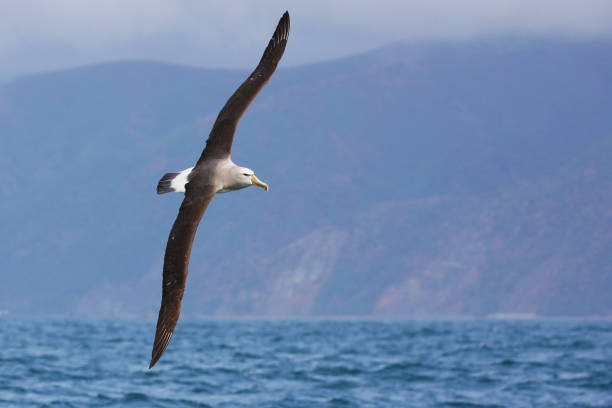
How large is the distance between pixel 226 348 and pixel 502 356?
18.0 m

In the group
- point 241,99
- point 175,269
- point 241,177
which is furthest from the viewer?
point 241,99

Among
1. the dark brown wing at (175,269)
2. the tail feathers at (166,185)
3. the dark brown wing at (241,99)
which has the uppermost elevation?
the dark brown wing at (241,99)

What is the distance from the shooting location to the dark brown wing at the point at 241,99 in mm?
18328

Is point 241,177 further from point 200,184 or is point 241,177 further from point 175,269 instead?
point 175,269


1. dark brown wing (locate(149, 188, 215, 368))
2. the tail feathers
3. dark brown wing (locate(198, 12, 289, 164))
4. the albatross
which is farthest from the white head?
the tail feathers

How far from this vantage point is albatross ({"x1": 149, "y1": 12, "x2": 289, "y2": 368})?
16.6 metres

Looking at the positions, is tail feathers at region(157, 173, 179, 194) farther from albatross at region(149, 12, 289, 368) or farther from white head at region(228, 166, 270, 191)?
white head at region(228, 166, 270, 191)

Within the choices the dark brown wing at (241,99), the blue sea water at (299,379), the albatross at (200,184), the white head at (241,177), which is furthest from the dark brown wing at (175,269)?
the blue sea water at (299,379)

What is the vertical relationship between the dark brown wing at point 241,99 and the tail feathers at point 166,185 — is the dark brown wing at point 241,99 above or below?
above

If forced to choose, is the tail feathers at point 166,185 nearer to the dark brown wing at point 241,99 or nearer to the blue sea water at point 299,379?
the dark brown wing at point 241,99

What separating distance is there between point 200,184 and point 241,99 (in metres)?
2.15

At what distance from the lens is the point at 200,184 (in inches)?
696

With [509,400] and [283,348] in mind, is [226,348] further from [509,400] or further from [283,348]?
[509,400]

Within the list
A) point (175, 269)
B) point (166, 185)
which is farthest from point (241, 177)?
point (175, 269)
